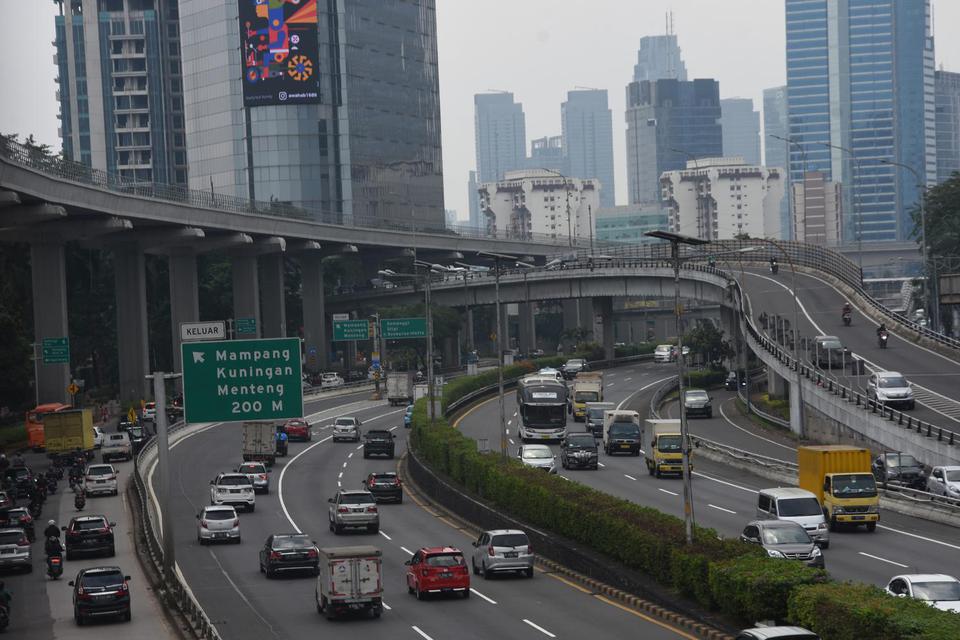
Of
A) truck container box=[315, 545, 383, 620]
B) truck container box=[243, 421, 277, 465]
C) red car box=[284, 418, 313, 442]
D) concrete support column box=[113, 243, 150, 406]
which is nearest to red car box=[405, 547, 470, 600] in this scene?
truck container box=[315, 545, 383, 620]

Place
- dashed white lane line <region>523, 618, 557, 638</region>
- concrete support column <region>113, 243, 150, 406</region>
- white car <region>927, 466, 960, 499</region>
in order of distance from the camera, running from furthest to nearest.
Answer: concrete support column <region>113, 243, 150, 406</region> → white car <region>927, 466, 960, 499</region> → dashed white lane line <region>523, 618, 557, 638</region>

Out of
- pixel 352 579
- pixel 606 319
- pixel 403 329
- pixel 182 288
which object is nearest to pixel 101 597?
pixel 352 579

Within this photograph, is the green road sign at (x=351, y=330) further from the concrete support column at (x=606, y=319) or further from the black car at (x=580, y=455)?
the black car at (x=580, y=455)

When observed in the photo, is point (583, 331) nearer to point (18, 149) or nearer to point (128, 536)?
point (18, 149)

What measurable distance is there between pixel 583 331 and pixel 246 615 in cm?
12976

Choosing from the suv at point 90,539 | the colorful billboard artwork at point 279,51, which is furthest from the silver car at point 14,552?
the colorful billboard artwork at point 279,51

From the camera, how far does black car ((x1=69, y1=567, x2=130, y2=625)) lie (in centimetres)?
3616

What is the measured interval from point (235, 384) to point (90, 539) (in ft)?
44.7

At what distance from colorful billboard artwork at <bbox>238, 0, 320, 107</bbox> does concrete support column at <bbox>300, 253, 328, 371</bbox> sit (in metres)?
34.9

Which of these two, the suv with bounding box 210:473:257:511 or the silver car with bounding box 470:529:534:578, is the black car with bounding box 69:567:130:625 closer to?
the silver car with bounding box 470:529:534:578

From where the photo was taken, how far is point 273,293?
142 meters

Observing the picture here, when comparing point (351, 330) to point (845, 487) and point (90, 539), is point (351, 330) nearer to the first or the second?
point (90, 539)

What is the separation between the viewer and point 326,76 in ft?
585

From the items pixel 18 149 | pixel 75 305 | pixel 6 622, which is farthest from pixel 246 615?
pixel 75 305
